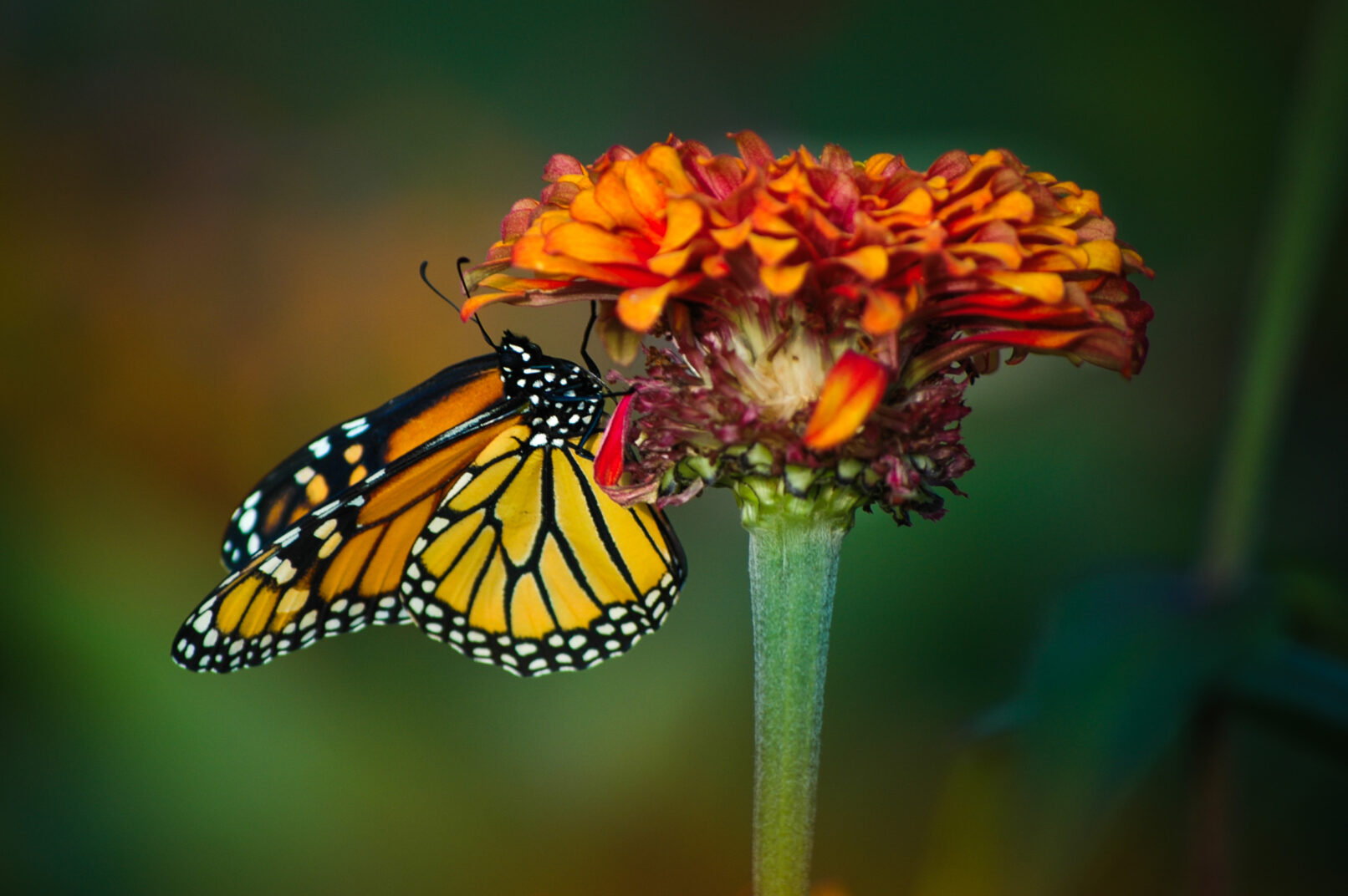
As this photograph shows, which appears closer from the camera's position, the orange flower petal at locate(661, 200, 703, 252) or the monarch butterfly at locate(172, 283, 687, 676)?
the orange flower petal at locate(661, 200, 703, 252)

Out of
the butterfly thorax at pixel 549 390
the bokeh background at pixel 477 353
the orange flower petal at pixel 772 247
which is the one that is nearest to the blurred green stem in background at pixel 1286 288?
the bokeh background at pixel 477 353

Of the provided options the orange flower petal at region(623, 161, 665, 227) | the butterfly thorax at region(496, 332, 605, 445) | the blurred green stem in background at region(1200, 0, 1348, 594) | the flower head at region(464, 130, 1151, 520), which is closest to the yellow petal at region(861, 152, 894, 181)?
the flower head at region(464, 130, 1151, 520)

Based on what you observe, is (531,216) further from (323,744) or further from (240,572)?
(323,744)

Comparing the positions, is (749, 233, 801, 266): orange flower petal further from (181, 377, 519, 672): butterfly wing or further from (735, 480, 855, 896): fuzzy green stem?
(181, 377, 519, 672): butterfly wing

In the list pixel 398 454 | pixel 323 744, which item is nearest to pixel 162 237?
pixel 323 744

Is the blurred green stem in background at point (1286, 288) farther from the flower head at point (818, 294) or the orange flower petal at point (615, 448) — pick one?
the orange flower petal at point (615, 448)

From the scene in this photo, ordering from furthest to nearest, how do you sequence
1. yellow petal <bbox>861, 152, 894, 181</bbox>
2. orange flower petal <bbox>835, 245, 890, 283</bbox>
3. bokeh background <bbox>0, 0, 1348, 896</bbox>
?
bokeh background <bbox>0, 0, 1348, 896</bbox>, yellow petal <bbox>861, 152, 894, 181</bbox>, orange flower petal <bbox>835, 245, 890, 283</bbox>

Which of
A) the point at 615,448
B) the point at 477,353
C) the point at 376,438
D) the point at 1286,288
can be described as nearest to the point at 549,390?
the point at 376,438

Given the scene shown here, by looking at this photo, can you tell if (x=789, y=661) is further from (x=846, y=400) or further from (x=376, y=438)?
(x=376, y=438)
